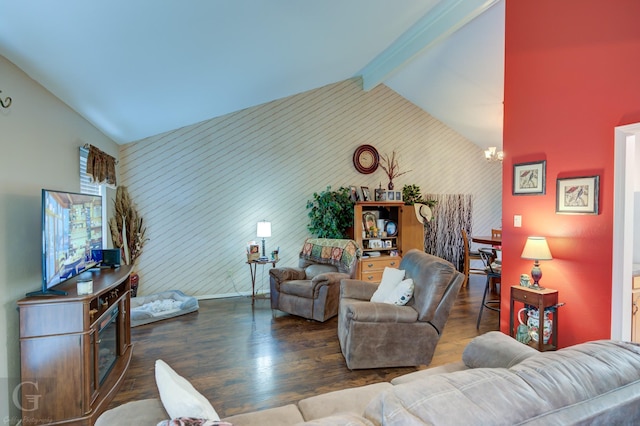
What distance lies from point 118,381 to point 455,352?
9.75 feet

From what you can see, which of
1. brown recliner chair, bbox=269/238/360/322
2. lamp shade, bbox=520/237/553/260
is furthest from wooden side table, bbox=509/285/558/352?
brown recliner chair, bbox=269/238/360/322

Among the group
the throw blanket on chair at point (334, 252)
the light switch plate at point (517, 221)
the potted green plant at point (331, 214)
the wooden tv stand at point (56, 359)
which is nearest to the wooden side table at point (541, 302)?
the light switch plate at point (517, 221)

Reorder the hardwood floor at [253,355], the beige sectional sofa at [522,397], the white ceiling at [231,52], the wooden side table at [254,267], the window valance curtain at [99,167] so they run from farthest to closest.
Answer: the wooden side table at [254,267], the window valance curtain at [99,167], the hardwood floor at [253,355], the white ceiling at [231,52], the beige sectional sofa at [522,397]

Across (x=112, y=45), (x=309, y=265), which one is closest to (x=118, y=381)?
(x=112, y=45)

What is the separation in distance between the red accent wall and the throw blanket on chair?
1.89 meters

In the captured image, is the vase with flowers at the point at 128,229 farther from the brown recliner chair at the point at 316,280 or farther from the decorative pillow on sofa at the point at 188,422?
the decorative pillow on sofa at the point at 188,422

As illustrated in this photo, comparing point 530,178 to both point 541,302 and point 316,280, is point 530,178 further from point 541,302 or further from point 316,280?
point 316,280

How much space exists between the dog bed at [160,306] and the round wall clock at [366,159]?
356 centimetres

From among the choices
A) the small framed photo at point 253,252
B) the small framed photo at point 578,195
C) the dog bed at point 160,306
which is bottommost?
the dog bed at point 160,306

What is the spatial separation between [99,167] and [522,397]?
13.5ft

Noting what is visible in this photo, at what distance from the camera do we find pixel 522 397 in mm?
864

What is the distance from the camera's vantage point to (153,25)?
212cm

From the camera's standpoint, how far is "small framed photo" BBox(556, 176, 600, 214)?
2.71 meters

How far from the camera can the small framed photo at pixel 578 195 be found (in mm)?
2713
